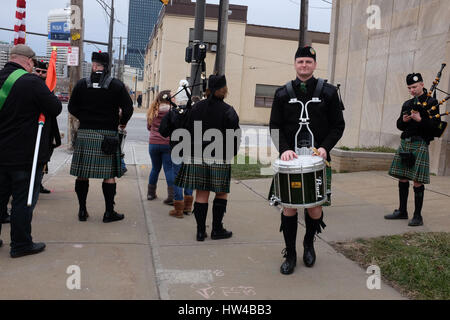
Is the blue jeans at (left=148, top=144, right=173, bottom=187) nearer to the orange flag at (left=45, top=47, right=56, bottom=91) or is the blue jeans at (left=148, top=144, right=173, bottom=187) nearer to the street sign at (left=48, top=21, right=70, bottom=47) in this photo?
the orange flag at (left=45, top=47, right=56, bottom=91)

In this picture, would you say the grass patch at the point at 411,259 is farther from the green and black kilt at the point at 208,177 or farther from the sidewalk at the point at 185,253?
the green and black kilt at the point at 208,177

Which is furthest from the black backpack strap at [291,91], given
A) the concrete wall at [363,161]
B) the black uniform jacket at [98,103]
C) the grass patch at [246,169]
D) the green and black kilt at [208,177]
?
the concrete wall at [363,161]

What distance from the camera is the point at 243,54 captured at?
39.1 metres

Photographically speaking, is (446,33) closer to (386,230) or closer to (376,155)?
(376,155)

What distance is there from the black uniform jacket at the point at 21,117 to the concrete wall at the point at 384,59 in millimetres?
7501

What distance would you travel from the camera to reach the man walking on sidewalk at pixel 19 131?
411cm

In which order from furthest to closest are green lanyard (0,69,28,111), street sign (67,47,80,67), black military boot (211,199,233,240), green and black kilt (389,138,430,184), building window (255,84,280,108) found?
1. building window (255,84,280,108)
2. street sign (67,47,80,67)
3. green and black kilt (389,138,430,184)
4. black military boot (211,199,233,240)
5. green lanyard (0,69,28,111)

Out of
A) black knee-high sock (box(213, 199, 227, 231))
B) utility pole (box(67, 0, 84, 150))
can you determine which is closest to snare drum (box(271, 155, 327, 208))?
black knee-high sock (box(213, 199, 227, 231))

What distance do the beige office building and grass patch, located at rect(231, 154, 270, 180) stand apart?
87.9 ft

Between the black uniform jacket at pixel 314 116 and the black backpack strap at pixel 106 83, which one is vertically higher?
the black backpack strap at pixel 106 83

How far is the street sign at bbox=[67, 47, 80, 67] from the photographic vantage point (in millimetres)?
11773

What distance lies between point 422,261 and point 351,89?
364 inches

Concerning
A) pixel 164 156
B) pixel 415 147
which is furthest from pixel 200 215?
pixel 415 147

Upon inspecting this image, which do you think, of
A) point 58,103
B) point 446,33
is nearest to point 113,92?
point 58,103
